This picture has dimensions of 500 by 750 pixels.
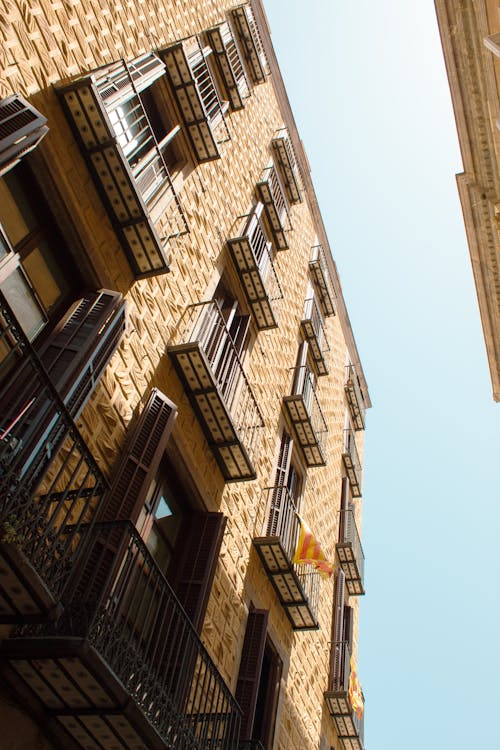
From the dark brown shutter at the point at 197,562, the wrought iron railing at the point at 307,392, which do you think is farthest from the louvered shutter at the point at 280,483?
the dark brown shutter at the point at 197,562

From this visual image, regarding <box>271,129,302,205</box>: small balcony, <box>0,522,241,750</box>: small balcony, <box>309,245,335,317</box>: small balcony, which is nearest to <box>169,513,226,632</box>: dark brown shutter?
<box>0,522,241,750</box>: small balcony

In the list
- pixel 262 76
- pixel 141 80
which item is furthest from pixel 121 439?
pixel 262 76

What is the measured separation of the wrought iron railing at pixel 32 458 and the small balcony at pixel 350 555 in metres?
10.9

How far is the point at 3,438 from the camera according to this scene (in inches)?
166

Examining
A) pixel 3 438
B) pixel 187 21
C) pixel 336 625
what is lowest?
pixel 3 438

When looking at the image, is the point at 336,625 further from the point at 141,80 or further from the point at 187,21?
the point at 187,21

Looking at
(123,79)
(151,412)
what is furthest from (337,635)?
(123,79)

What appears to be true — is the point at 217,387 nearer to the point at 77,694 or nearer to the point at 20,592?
the point at 77,694

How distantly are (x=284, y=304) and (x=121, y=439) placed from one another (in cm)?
809

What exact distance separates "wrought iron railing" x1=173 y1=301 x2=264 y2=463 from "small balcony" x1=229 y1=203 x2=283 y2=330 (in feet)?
6.00

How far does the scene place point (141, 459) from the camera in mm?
6473

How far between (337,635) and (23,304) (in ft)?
33.4

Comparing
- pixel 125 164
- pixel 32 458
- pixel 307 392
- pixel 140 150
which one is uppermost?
pixel 307 392

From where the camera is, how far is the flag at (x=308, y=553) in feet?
34.8
